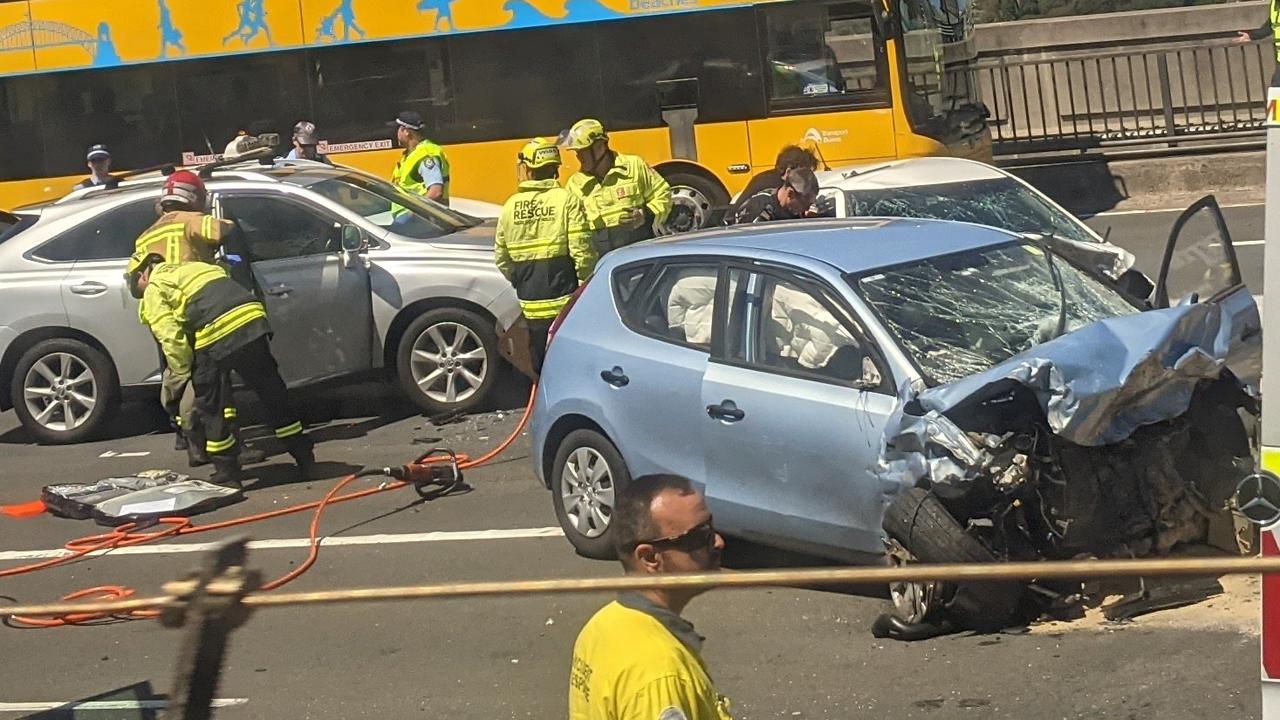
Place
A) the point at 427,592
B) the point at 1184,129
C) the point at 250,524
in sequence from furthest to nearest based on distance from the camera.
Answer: the point at 1184,129 → the point at 250,524 → the point at 427,592

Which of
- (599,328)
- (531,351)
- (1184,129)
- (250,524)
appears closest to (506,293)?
(531,351)

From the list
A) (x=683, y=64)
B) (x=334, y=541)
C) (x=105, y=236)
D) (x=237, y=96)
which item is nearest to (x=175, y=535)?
(x=334, y=541)

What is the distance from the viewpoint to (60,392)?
11.6 m

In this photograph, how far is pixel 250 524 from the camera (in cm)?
933

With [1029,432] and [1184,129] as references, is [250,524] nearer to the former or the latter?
[1029,432]

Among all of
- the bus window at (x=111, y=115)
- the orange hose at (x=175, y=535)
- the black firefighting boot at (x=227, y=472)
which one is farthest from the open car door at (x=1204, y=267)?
the bus window at (x=111, y=115)

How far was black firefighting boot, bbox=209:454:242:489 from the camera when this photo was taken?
998cm

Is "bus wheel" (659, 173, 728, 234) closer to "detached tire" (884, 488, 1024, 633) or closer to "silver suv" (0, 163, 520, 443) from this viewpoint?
"silver suv" (0, 163, 520, 443)

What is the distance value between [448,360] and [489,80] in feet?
21.5

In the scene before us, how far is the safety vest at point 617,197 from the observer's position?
34.2ft

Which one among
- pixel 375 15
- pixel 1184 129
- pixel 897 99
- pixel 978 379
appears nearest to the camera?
pixel 978 379

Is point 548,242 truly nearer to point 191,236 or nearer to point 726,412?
point 191,236

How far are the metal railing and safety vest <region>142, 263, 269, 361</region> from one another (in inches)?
407

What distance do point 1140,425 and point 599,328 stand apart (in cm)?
267
